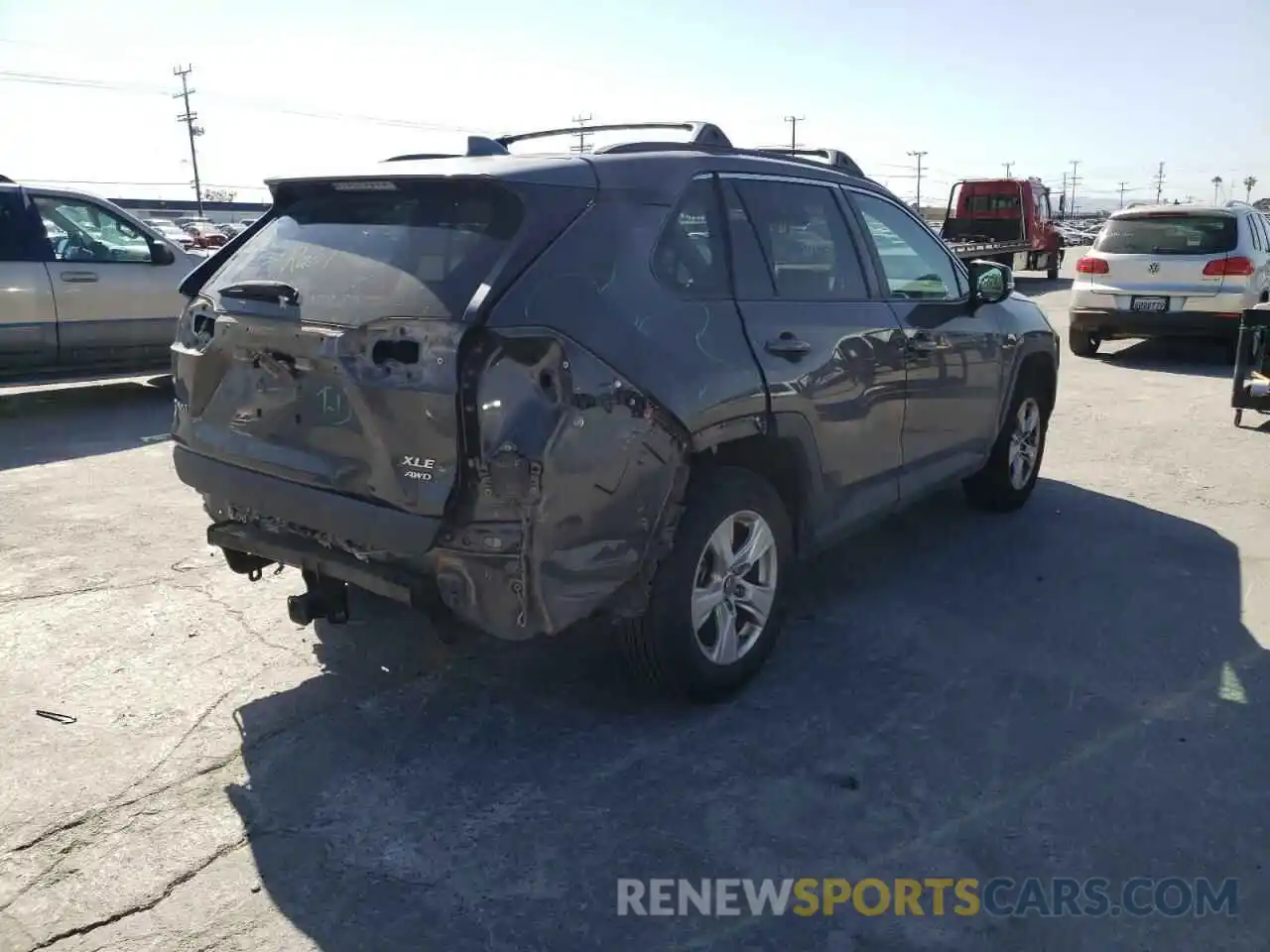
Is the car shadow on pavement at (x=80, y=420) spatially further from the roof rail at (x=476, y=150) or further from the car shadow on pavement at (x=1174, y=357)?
the car shadow on pavement at (x=1174, y=357)

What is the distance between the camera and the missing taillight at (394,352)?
3051 mm

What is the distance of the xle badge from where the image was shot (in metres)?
3.06

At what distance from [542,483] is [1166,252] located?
11.2 m

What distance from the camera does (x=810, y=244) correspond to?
4.27 metres

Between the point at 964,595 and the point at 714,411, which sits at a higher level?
the point at 714,411

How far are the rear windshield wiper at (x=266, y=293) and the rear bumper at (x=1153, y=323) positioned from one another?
430 inches

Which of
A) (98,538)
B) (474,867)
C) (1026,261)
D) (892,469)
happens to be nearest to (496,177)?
(474,867)

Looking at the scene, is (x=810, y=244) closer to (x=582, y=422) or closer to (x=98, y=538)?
(x=582, y=422)

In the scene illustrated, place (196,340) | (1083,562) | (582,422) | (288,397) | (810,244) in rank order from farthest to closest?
(1083,562)
(810,244)
(196,340)
(288,397)
(582,422)

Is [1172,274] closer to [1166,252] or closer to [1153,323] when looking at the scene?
[1166,252]

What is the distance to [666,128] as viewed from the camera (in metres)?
4.31

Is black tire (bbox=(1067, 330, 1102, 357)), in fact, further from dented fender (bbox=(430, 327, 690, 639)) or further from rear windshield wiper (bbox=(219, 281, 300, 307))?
rear windshield wiper (bbox=(219, 281, 300, 307))

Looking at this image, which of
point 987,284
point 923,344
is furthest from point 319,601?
point 987,284

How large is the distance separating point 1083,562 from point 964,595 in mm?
875
